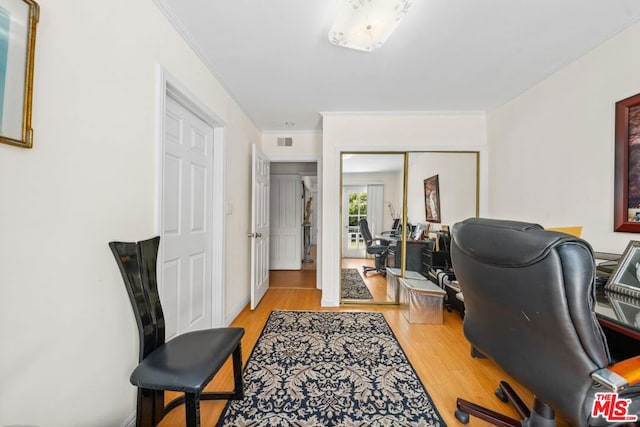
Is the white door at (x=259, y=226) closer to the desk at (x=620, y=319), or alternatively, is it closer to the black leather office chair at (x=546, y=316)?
the black leather office chair at (x=546, y=316)

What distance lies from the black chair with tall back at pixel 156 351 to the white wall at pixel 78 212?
0.35 feet

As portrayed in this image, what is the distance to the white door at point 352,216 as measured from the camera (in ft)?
10.5

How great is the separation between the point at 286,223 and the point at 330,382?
3.53 metres

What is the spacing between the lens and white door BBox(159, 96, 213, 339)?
5.72 ft

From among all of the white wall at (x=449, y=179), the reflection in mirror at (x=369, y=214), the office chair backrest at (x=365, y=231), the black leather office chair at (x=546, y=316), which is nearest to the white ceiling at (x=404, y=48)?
the white wall at (x=449, y=179)

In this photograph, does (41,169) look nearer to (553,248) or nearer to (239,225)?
(553,248)

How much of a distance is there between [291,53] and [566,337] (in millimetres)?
2230

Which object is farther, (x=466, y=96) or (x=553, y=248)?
(x=466, y=96)

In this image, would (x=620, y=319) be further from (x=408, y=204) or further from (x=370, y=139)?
(x=370, y=139)

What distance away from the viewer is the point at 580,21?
1.57 meters

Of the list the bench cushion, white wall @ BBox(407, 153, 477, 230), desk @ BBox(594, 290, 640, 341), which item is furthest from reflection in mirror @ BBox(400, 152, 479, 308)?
the bench cushion

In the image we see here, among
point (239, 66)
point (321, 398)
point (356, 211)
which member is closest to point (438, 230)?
point (356, 211)

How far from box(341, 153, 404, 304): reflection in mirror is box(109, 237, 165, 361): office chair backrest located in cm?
225

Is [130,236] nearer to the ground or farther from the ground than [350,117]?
nearer to the ground
